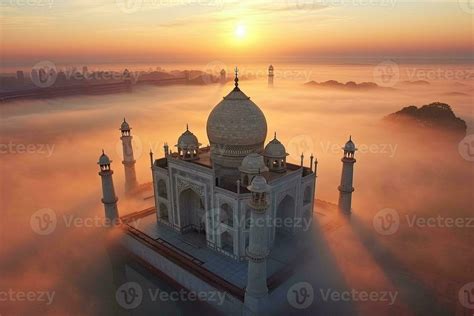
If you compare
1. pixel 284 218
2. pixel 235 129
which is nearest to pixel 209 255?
pixel 284 218

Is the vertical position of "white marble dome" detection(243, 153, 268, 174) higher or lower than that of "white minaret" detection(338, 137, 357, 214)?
higher

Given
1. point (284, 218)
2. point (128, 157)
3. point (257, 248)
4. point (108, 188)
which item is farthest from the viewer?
point (128, 157)

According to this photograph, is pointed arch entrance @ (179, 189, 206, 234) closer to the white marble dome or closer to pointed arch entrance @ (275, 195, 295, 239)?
the white marble dome

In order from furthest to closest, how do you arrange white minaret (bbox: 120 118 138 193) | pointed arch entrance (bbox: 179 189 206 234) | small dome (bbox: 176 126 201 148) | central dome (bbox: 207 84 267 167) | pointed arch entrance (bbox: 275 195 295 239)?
1. white minaret (bbox: 120 118 138 193)
2. pointed arch entrance (bbox: 179 189 206 234)
3. pointed arch entrance (bbox: 275 195 295 239)
4. small dome (bbox: 176 126 201 148)
5. central dome (bbox: 207 84 267 167)

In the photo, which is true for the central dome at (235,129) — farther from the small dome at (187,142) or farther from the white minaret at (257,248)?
the white minaret at (257,248)

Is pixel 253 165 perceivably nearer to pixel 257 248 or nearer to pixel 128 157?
pixel 257 248

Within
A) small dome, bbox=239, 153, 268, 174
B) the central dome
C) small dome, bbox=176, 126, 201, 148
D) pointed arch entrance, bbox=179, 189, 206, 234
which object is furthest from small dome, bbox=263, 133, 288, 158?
pointed arch entrance, bbox=179, 189, 206, 234
